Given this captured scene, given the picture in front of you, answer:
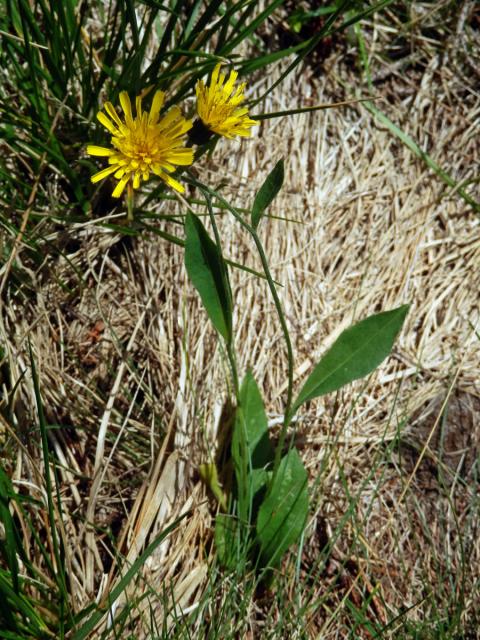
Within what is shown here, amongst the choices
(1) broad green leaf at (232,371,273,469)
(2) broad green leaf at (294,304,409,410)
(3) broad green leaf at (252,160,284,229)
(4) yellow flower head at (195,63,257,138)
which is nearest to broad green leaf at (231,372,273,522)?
(1) broad green leaf at (232,371,273,469)

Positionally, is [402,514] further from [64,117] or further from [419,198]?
[64,117]

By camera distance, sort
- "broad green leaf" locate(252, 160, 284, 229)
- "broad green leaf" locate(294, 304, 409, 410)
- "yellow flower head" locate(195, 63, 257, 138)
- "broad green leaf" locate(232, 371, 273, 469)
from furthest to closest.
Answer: "broad green leaf" locate(232, 371, 273, 469) < "broad green leaf" locate(294, 304, 409, 410) < "yellow flower head" locate(195, 63, 257, 138) < "broad green leaf" locate(252, 160, 284, 229)

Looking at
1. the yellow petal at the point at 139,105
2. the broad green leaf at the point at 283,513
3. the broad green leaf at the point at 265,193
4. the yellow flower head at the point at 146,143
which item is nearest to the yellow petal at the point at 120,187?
the yellow flower head at the point at 146,143

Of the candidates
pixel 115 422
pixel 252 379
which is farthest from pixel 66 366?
pixel 252 379

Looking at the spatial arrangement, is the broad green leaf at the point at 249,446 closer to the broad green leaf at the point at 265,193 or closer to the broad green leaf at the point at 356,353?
the broad green leaf at the point at 356,353

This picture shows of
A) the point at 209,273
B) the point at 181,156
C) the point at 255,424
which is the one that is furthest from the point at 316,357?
the point at 181,156

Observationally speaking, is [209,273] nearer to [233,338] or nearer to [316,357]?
[233,338]

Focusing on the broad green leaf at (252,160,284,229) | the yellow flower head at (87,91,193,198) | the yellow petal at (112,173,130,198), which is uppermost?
the yellow flower head at (87,91,193,198)

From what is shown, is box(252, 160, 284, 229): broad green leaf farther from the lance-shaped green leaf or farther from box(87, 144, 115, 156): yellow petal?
box(87, 144, 115, 156): yellow petal
